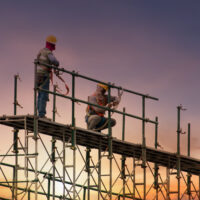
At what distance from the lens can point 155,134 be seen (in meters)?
28.9

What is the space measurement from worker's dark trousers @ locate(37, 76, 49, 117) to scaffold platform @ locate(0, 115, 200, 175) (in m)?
0.40

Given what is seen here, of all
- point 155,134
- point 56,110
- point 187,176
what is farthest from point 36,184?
point 187,176

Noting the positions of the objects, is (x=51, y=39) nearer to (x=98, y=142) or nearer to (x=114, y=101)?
(x=114, y=101)

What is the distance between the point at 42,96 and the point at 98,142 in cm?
356

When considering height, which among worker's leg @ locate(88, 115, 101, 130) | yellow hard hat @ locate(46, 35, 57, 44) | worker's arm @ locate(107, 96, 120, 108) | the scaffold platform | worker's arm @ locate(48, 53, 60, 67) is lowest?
the scaffold platform

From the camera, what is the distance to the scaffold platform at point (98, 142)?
2281cm

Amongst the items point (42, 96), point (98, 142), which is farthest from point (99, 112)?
point (42, 96)

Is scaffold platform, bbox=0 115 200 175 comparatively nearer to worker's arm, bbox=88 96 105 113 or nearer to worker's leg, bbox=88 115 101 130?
worker's leg, bbox=88 115 101 130

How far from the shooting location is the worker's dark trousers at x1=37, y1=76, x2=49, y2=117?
22.7 m

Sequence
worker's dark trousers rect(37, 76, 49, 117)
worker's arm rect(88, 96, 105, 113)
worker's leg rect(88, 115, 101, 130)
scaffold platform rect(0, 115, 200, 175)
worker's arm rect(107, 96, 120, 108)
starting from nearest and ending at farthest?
worker's dark trousers rect(37, 76, 49, 117), scaffold platform rect(0, 115, 200, 175), worker's arm rect(88, 96, 105, 113), worker's leg rect(88, 115, 101, 130), worker's arm rect(107, 96, 120, 108)

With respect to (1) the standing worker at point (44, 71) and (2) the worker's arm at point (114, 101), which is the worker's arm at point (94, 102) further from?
(1) the standing worker at point (44, 71)

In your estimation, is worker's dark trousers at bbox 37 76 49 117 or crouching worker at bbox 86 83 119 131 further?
crouching worker at bbox 86 83 119 131

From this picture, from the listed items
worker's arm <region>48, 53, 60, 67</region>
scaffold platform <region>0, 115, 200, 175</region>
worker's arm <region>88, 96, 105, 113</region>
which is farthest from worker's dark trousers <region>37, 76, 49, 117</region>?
worker's arm <region>88, 96, 105, 113</region>

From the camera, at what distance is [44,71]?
75.4 ft
